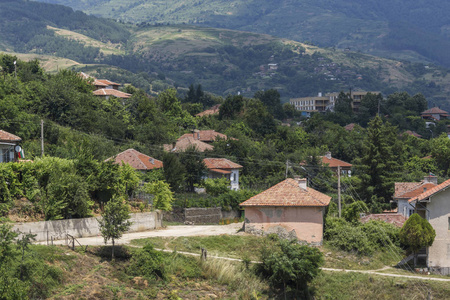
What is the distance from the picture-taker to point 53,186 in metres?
39.8

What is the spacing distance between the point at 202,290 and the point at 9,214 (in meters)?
12.3

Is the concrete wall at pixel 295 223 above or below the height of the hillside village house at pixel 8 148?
below

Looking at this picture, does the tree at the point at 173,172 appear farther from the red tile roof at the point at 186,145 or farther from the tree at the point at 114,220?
the tree at the point at 114,220

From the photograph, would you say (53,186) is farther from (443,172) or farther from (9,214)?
(443,172)

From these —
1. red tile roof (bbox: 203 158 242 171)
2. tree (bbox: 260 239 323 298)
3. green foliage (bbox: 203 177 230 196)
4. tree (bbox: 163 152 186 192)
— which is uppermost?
red tile roof (bbox: 203 158 242 171)

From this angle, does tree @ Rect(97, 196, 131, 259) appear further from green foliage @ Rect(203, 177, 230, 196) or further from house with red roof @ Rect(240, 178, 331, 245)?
green foliage @ Rect(203, 177, 230, 196)

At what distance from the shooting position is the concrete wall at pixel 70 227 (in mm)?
37000

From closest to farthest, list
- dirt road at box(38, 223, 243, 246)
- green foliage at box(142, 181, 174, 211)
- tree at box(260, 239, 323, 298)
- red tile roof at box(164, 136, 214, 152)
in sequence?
tree at box(260, 239, 323, 298), dirt road at box(38, 223, 243, 246), green foliage at box(142, 181, 174, 211), red tile roof at box(164, 136, 214, 152)

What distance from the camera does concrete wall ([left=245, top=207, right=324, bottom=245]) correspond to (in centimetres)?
4478

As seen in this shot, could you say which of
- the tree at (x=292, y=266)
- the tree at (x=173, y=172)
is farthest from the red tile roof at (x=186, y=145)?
the tree at (x=292, y=266)

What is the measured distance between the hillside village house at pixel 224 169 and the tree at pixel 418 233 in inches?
1466

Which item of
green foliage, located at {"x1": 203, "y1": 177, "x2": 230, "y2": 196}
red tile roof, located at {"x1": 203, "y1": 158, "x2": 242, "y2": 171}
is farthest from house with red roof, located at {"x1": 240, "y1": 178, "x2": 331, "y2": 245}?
red tile roof, located at {"x1": 203, "y1": 158, "x2": 242, "y2": 171}

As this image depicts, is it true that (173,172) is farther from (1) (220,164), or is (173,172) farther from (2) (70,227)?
(2) (70,227)

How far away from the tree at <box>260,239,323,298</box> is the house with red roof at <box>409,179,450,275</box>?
10160 millimetres
